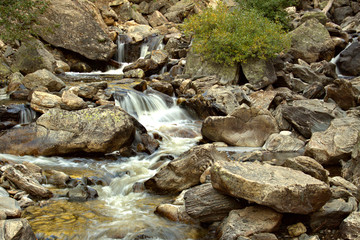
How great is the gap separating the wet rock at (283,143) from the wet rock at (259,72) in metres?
6.43

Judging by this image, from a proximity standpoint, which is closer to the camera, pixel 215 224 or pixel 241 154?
pixel 215 224

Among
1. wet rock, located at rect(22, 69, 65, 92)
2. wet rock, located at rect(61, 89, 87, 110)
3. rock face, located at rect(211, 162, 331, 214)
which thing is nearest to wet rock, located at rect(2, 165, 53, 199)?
rock face, located at rect(211, 162, 331, 214)

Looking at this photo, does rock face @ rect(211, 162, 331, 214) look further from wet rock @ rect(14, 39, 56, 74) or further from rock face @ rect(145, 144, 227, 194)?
wet rock @ rect(14, 39, 56, 74)

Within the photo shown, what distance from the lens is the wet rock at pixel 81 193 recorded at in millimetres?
6871

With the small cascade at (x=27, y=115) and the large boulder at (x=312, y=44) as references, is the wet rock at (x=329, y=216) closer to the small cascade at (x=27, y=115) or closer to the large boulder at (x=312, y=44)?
the small cascade at (x=27, y=115)

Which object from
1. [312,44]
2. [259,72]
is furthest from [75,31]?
[312,44]

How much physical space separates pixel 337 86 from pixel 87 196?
1037cm

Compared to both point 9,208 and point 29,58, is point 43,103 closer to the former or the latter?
point 29,58

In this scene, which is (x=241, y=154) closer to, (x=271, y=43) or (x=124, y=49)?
(x=271, y=43)

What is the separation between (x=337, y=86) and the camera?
12.9 meters

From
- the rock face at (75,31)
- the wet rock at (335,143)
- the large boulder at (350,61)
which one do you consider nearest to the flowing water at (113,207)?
the wet rock at (335,143)

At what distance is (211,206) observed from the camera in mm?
5965

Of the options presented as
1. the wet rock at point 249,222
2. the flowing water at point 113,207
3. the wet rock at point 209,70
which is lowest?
the flowing water at point 113,207

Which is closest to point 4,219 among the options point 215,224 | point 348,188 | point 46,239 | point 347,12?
point 46,239
